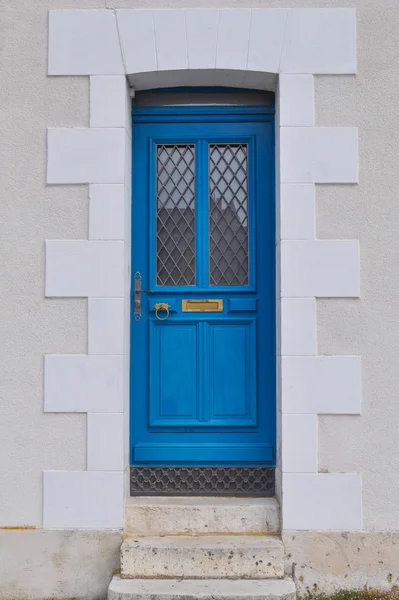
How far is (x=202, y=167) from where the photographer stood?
410 cm

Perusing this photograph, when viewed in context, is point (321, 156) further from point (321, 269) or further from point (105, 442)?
point (105, 442)

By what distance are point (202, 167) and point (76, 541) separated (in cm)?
248

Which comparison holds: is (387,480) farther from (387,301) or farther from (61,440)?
(61,440)

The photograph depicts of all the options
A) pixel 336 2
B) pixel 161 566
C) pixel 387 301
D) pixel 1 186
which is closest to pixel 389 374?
pixel 387 301

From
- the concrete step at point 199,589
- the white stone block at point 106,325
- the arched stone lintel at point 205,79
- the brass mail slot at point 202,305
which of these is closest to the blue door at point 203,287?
the brass mail slot at point 202,305

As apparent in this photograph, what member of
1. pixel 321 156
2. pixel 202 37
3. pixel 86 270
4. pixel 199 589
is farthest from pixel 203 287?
pixel 199 589

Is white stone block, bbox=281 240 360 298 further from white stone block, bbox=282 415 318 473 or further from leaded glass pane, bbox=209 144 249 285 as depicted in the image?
white stone block, bbox=282 415 318 473

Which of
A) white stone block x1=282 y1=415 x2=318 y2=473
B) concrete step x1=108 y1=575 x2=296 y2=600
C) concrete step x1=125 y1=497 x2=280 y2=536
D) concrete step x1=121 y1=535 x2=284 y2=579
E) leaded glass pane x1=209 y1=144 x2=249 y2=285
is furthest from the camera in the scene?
leaded glass pane x1=209 y1=144 x2=249 y2=285

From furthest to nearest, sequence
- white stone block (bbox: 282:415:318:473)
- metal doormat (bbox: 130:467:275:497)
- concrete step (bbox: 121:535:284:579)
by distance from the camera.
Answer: metal doormat (bbox: 130:467:275:497), white stone block (bbox: 282:415:318:473), concrete step (bbox: 121:535:284:579)

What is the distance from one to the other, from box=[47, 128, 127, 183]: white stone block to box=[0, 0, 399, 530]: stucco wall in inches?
2.6

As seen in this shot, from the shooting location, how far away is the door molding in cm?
370

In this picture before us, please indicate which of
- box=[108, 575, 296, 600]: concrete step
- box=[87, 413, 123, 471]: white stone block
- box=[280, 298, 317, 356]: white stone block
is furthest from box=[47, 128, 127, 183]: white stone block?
box=[108, 575, 296, 600]: concrete step

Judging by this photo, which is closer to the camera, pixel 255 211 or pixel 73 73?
pixel 73 73

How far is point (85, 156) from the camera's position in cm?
381
